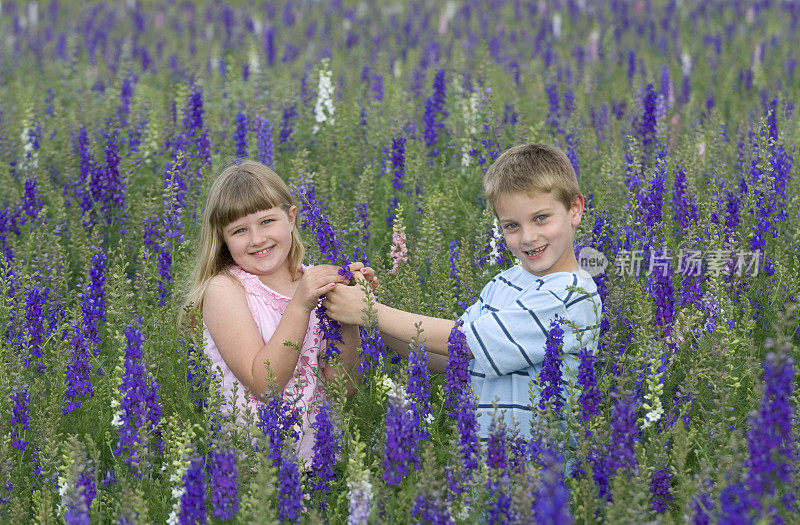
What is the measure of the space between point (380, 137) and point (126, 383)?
4.17 m

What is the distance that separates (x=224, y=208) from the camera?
4402 mm

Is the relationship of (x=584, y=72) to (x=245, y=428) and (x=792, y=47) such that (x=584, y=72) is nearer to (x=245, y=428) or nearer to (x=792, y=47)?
(x=792, y=47)

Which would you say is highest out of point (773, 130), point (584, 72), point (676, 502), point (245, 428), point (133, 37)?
point (133, 37)

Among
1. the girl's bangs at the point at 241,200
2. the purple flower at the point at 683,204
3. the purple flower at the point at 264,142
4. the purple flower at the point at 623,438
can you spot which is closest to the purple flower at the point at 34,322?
the girl's bangs at the point at 241,200

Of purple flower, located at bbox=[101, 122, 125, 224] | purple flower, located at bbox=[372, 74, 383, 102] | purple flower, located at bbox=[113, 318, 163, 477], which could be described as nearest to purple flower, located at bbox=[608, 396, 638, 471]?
purple flower, located at bbox=[113, 318, 163, 477]

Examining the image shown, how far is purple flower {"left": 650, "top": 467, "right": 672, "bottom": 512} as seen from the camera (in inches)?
135

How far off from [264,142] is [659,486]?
409 centimetres

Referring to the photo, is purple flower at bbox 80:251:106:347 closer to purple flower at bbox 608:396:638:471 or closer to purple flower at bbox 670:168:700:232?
purple flower at bbox 608:396:638:471

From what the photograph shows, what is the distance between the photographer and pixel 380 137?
7324 mm

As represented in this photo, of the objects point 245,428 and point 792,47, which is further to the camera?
point 792,47

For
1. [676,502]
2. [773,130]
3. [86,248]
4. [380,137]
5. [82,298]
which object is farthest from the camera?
[380,137]

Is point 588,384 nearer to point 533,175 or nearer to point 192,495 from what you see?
point 533,175

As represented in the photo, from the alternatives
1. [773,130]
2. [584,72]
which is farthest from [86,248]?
[584,72]

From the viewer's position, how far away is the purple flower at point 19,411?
3910 millimetres
